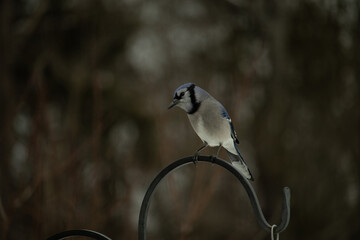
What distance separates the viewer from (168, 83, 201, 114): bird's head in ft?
5.89

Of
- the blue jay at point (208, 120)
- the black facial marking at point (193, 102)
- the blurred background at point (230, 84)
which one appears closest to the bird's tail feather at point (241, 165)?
the blue jay at point (208, 120)

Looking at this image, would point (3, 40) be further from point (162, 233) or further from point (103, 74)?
point (162, 233)

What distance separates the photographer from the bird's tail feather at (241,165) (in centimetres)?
171

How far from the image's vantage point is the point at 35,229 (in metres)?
2.23

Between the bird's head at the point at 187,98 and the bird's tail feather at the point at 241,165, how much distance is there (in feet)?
0.85

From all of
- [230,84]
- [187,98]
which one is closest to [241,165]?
[187,98]

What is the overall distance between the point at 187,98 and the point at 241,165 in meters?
0.34

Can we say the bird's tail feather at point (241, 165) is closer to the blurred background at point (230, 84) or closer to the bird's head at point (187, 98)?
the bird's head at point (187, 98)

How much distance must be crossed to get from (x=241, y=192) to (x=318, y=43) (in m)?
1.80

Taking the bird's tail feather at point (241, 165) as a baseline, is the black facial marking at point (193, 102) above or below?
above

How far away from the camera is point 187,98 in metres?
1.87

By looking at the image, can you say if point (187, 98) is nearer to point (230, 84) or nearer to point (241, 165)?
point (241, 165)

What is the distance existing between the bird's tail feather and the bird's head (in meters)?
0.26

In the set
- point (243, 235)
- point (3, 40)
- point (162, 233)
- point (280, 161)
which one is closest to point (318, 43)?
point (280, 161)
